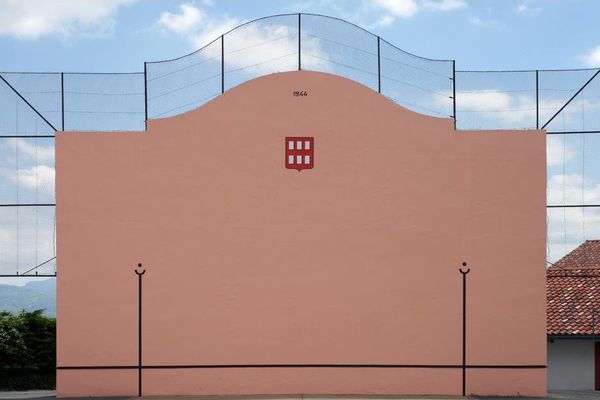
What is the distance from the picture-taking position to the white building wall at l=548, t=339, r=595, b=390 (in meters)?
20.0

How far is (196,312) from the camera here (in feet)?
50.0

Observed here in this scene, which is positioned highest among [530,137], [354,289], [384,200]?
[530,137]

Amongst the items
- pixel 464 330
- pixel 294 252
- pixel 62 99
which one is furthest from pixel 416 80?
pixel 62 99

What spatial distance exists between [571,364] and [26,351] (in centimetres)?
1415

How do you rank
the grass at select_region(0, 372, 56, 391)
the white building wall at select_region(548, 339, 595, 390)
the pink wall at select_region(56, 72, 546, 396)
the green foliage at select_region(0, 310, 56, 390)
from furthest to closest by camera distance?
the white building wall at select_region(548, 339, 595, 390) → the green foliage at select_region(0, 310, 56, 390) → the grass at select_region(0, 372, 56, 391) → the pink wall at select_region(56, 72, 546, 396)

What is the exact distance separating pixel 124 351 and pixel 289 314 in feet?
11.0

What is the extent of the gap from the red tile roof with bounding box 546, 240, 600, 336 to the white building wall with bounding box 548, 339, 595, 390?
623 millimetres

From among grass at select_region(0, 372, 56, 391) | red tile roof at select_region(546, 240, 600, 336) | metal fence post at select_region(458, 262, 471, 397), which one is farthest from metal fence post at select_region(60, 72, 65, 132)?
red tile roof at select_region(546, 240, 600, 336)

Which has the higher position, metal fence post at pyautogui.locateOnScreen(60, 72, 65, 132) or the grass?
metal fence post at pyautogui.locateOnScreen(60, 72, 65, 132)

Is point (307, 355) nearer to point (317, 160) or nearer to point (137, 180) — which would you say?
point (317, 160)

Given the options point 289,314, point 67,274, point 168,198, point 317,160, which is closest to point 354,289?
point 289,314

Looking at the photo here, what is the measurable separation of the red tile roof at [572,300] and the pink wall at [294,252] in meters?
4.54

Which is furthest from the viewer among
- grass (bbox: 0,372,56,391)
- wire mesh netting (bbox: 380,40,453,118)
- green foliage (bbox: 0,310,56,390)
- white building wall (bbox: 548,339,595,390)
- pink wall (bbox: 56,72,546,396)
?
white building wall (bbox: 548,339,595,390)

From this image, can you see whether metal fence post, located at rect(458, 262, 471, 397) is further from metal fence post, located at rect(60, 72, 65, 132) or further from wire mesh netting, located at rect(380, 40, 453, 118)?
metal fence post, located at rect(60, 72, 65, 132)
